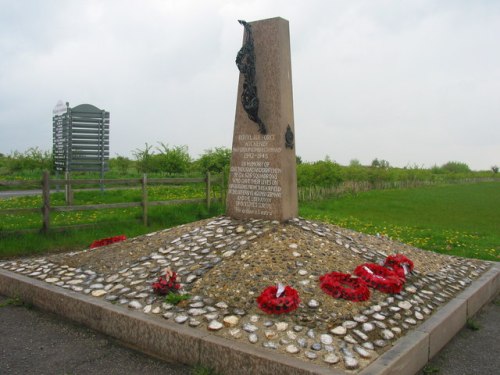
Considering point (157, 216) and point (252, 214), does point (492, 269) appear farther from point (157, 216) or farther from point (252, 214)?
point (157, 216)

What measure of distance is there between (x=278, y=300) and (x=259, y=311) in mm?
249

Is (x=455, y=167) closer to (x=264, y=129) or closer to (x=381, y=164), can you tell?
(x=381, y=164)

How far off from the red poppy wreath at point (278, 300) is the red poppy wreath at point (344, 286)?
17.7 inches

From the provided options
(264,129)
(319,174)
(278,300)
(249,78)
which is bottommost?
(278,300)

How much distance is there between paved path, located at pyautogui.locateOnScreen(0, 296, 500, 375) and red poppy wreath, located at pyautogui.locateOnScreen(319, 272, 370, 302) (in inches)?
39.2

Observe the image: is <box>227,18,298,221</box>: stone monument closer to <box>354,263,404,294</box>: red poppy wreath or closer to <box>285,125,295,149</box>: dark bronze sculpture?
<box>285,125,295,149</box>: dark bronze sculpture

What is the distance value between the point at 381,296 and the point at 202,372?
2436mm

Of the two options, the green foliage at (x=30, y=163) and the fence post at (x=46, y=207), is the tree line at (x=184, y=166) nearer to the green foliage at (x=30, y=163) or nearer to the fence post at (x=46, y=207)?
the green foliage at (x=30, y=163)

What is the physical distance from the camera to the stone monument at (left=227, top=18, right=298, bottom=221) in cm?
800

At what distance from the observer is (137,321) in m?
5.08

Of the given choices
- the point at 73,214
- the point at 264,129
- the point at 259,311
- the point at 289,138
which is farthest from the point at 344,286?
the point at 73,214

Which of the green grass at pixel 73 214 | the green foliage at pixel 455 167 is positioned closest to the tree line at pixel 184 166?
the green grass at pixel 73 214

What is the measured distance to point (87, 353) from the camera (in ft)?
16.3

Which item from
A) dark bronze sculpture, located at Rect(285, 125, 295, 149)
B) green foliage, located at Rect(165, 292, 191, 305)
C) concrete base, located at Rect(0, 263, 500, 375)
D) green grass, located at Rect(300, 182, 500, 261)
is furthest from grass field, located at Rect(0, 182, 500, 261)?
green foliage, located at Rect(165, 292, 191, 305)
